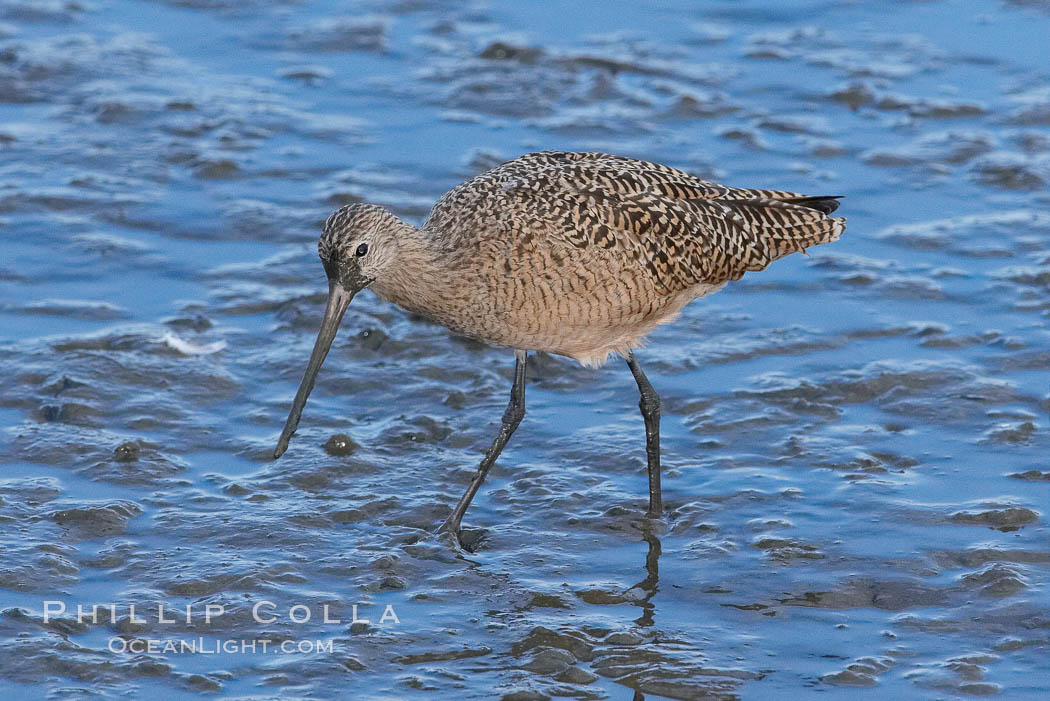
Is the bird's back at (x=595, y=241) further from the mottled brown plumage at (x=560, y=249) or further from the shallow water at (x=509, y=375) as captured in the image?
the shallow water at (x=509, y=375)

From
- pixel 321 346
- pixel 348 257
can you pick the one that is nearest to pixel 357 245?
pixel 348 257

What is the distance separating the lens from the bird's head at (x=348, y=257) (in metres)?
5.92

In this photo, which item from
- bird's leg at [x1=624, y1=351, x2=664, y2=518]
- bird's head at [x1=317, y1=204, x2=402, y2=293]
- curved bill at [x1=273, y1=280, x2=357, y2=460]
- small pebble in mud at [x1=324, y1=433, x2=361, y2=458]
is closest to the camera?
bird's head at [x1=317, y1=204, x2=402, y2=293]

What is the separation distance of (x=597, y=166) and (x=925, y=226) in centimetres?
293

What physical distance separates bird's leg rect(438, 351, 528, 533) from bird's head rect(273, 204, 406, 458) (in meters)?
0.77

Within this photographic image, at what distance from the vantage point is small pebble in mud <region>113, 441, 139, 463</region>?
22.1ft

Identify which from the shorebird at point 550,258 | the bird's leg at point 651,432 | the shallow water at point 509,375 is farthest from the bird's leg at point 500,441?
the bird's leg at point 651,432

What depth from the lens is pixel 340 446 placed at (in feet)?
22.7

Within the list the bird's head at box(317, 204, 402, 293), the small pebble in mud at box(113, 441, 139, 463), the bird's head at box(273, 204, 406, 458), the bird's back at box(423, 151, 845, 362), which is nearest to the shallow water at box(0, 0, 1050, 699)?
the small pebble in mud at box(113, 441, 139, 463)

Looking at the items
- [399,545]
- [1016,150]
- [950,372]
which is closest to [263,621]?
[399,545]

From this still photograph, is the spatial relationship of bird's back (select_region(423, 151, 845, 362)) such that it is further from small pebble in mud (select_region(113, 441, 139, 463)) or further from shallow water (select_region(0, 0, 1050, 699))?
small pebble in mud (select_region(113, 441, 139, 463))

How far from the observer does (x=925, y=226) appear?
28.7 ft

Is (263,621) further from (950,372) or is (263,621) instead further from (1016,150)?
(1016,150)

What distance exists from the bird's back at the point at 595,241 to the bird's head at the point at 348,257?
285mm
